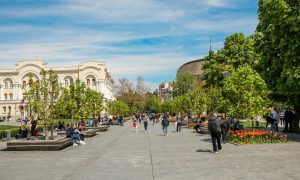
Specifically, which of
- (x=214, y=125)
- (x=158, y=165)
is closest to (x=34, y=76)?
(x=214, y=125)

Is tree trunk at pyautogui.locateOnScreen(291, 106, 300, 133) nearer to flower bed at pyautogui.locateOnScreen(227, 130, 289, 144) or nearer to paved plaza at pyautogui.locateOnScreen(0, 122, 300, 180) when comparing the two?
flower bed at pyautogui.locateOnScreen(227, 130, 289, 144)

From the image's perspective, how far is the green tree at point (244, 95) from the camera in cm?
2234

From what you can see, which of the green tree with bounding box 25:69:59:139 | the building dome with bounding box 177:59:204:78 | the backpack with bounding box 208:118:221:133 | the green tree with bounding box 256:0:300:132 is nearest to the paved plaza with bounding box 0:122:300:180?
the backpack with bounding box 208:118:221:133

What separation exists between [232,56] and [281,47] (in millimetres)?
25196

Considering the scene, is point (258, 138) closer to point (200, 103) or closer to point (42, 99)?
point (42, 99)

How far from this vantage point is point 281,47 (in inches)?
916

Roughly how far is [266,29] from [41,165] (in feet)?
59.6

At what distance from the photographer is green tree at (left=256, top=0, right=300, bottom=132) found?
860 inches

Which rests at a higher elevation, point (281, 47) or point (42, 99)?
point (281, 47)

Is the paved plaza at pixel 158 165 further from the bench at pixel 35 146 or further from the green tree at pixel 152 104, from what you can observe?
the green tree at pixel 152 104

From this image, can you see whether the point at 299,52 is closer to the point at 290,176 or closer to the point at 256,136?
the point at 256,136

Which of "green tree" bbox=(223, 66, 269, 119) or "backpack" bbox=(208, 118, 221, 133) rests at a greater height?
"green tree" bbox=(223, 66, 269, 119)

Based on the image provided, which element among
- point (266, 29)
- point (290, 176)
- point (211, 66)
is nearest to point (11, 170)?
point (290, 176)

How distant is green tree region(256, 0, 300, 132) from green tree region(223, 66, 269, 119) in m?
1.73
